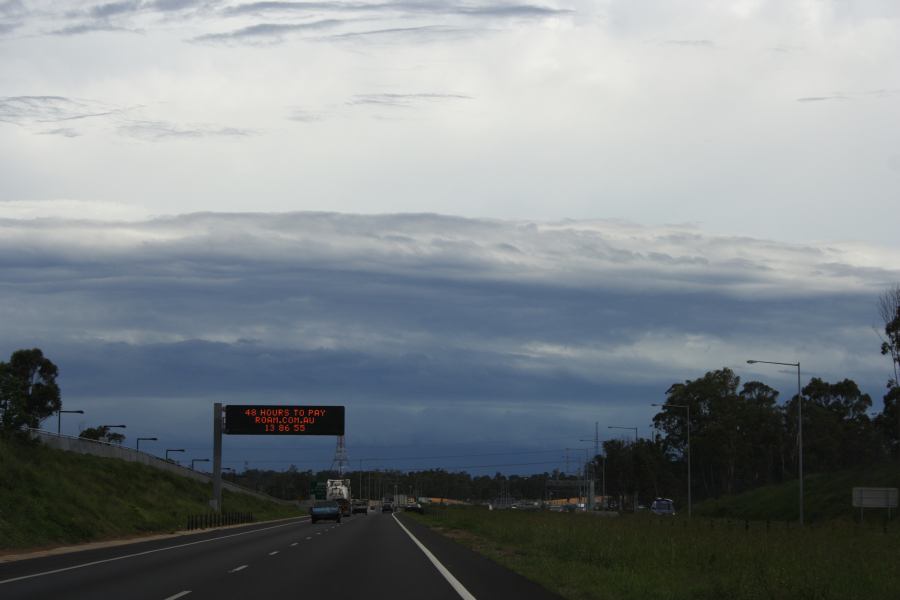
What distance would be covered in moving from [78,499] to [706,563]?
133 feet

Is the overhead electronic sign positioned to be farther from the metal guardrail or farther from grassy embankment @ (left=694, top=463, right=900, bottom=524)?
grassy embankment @ (left=694, top=463, right=900, bottom=524)

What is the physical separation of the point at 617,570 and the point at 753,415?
11865 centimetres

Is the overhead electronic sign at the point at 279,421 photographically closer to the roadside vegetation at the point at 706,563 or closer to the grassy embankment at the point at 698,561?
the grassy embankment at the point at 698,561

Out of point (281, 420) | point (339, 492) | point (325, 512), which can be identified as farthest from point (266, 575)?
point (339, 492)

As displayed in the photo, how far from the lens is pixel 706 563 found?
82.0ft

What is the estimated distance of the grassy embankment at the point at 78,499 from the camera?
151 feet

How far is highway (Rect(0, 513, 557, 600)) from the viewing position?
20297 millimetres

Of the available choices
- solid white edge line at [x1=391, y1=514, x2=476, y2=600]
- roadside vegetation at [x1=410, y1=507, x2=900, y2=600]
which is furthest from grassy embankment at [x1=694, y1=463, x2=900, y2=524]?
solid white edge line at [x1=391, y1=514, x2=476, y2=600]

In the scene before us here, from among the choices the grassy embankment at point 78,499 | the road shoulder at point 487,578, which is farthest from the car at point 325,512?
the road shoulder at point 487,578

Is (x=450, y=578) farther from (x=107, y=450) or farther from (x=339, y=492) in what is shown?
(x=339, y=492)

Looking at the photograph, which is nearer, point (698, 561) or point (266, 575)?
point (266, 575)

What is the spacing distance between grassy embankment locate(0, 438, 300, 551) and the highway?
9775 mm

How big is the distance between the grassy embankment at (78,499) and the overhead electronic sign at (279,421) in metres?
7.42

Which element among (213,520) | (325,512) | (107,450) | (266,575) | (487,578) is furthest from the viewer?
(107,450)
